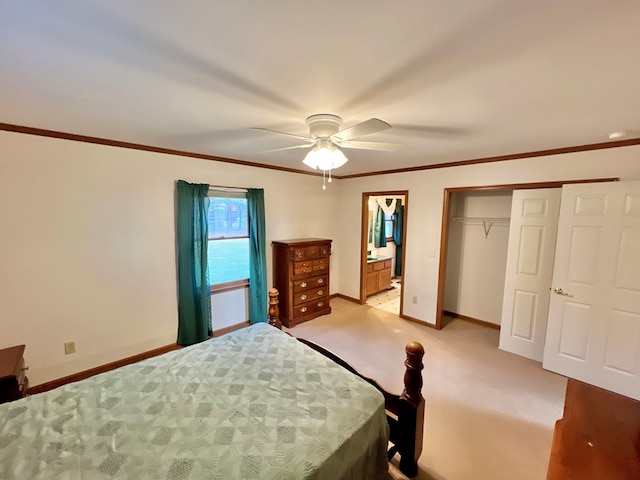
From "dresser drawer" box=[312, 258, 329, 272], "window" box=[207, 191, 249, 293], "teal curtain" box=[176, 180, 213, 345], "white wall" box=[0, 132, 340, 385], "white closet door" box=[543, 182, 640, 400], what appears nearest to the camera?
"white wall" box=[0, 132, 340, 385]

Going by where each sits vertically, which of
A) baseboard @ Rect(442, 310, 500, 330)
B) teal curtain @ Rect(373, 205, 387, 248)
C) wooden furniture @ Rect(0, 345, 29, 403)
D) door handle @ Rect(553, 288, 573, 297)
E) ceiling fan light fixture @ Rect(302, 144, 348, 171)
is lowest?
baseboard @ Rect(442, 310, 500, 330)

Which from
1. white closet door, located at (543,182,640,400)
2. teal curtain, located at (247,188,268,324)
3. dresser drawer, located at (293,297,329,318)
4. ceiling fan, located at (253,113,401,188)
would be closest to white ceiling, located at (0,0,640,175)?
ceiling fan, located at (253,113,401,188)

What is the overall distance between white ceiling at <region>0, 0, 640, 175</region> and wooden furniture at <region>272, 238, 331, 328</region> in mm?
2118

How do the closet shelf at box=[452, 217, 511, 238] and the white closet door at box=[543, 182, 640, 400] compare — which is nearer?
the white closet door at box=[543, 182, 640, 400]

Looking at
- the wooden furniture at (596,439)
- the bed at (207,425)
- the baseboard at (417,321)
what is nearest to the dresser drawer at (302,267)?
the baseboard at (417,321)

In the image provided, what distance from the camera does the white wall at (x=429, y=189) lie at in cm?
263

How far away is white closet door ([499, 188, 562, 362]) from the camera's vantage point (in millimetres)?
3016

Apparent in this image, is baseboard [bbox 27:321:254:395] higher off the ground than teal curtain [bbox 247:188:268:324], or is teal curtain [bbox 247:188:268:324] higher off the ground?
teal curtain [bbox 247:188:268:324]

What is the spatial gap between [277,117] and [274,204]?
2.23 meters

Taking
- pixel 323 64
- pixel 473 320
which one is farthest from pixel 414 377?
pixel 473 320

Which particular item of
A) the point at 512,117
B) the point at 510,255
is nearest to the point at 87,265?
the point at 512,117

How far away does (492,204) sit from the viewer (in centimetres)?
397

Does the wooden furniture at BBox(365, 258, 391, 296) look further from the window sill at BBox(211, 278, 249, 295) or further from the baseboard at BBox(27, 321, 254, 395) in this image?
the baseboard at BBox(27, 321, 254, 395)

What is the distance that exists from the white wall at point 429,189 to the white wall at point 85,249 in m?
2.52
